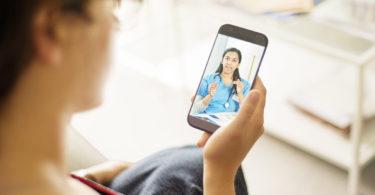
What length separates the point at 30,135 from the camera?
0.49 meters

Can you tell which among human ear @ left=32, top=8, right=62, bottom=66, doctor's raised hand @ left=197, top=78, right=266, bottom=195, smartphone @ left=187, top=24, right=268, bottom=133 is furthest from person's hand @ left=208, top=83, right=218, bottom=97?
human ear @ left=32, top=8, right=62, bottom=66

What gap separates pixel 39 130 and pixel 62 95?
43 mm

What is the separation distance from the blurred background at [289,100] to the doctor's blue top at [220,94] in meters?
0.43

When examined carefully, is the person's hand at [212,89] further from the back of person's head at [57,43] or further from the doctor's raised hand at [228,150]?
the back of person's head at [57,43]

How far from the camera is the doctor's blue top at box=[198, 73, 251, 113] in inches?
30.5

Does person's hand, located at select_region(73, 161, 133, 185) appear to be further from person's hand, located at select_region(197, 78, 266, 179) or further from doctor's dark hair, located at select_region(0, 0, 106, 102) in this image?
doctor's dark hair, located at select_region(0, 0, 106, 102)

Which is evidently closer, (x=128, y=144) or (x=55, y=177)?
(x=55, y=177)

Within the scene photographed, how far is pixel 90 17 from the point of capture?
43cm

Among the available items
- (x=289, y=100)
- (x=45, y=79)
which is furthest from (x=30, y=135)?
(x=289, y=100)

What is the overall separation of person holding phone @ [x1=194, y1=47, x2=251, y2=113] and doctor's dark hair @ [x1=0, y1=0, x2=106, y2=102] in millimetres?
384

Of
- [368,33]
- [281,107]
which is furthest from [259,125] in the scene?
[281,107]

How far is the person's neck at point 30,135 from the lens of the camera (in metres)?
0.46

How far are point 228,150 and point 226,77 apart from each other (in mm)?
143

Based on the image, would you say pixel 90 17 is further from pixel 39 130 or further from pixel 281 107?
pixel 281 107
